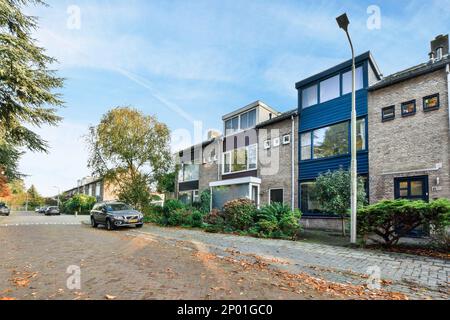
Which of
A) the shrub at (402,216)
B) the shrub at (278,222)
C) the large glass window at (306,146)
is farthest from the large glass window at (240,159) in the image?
the shrub at (402,216)

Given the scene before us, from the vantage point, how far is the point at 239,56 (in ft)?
44.5

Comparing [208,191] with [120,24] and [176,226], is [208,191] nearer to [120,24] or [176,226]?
[176,226]

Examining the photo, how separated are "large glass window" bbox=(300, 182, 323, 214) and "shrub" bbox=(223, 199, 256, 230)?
15.0ft

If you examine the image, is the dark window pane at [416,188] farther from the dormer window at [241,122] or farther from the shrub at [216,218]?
the dormer window at [241,122]

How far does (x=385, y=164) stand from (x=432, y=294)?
915cm

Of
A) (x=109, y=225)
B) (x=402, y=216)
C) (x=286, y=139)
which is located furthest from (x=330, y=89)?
(x=109, y=225)

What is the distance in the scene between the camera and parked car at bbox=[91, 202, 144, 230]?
15.4 meters

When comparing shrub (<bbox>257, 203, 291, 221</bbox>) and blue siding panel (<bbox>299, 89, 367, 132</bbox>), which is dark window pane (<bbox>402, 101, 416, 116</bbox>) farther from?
shrub (<bbox>257, 203, 291, 221</bbox>)

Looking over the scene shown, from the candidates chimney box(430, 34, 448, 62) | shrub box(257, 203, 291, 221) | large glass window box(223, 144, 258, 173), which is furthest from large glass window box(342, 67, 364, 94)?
shrub box(257, 203, 291, 221)

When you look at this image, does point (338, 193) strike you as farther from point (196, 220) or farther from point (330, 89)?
point (196, 220)

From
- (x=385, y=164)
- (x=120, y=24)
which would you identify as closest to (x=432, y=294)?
(x=385, y=164)


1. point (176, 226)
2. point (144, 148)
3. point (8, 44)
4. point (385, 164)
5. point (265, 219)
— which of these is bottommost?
point (176, 226)

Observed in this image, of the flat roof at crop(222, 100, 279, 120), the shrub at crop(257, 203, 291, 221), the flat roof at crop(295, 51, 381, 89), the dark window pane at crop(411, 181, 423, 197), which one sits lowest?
the shrub at crop(257, 203, 291, 221)

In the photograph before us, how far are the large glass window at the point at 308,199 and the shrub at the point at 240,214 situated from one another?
4559mm
